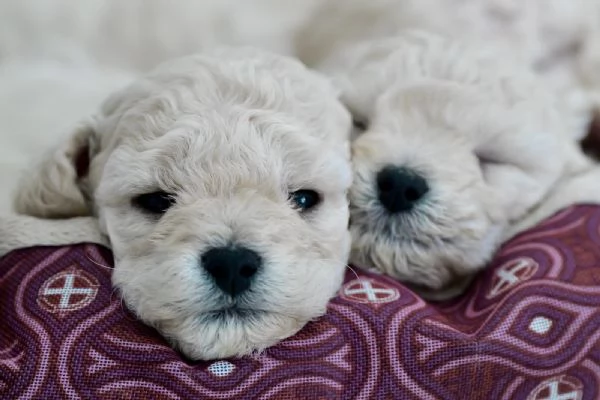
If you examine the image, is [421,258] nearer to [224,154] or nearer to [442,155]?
[442,155]

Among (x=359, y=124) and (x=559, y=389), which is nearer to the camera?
(x=559, y=389)

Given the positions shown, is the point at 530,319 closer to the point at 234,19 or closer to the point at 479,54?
the point at 479,54

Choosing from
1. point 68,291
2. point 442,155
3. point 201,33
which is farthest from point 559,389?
point 201,33

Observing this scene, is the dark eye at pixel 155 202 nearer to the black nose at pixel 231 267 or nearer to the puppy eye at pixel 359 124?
the black nose at pixel 231 267

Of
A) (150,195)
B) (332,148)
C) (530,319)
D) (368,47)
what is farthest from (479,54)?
(150,195)

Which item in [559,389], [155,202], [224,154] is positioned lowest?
[559,389]

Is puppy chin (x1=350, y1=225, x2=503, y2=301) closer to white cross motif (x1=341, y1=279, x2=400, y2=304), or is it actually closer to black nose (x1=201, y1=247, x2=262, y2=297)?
white cross motif (x1=341, y1=279, x2=400, y2=304)

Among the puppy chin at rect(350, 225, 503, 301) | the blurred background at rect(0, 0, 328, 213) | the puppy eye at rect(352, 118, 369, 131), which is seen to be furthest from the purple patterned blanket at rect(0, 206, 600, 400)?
the blurred background at rect(0, 0, 328, 213)
